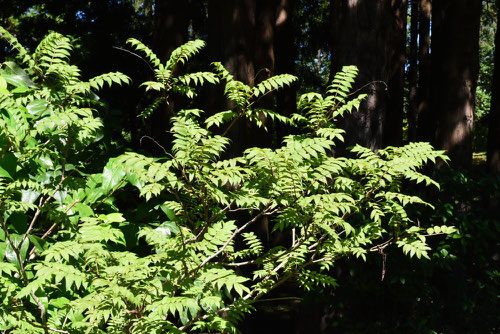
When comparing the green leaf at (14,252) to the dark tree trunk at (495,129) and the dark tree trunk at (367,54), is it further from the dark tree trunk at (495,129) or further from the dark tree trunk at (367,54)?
the dark tree trunk at (495,129)

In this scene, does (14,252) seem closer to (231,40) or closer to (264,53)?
(231,40)

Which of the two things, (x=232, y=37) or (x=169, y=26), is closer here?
(x=232, y=37)

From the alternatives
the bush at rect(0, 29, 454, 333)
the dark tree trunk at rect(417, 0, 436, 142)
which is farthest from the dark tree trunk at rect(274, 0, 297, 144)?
the bush at rect(0, 29, 454, 333)

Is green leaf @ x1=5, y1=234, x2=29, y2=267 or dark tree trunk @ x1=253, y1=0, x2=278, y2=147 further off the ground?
dark tree trunk @ x1=253, y1=0, x2=278, y2=147

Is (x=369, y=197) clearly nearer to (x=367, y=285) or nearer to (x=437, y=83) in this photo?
(x=367, y=285)

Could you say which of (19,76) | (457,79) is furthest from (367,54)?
(19,76)

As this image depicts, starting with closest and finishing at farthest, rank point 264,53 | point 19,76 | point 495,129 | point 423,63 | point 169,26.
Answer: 1. point 19,76
2. point 264,53
3. point 495,129
4. point 169,26
5. point 423,63

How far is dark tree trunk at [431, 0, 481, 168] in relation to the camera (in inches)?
275

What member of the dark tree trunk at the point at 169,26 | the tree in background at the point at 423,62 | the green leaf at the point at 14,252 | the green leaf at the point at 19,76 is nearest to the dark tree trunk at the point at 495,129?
the tree in background at the point at 423,62

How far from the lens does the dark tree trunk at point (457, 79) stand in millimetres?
6996

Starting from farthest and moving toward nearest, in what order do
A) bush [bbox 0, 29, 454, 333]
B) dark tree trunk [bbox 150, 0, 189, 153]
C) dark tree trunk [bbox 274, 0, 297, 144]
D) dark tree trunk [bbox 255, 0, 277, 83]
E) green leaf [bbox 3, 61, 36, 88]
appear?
dark tree trunk [bbox 274, 0, 297, 144]
dark tree trunk [bbox 150, 0, 189, 153]
dark tree trunk [bbox 255, 0, 277, 83]
green leaf [bbox 3, 61, 36, 88]
bush [bbox 0, 29, 454, 333]

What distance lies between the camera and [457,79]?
7191 millimetres

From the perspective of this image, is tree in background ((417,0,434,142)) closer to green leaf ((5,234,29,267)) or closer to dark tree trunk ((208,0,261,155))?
dark tree trunk ((208,0,261,155))

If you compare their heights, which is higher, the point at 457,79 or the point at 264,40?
the point at 264,40
